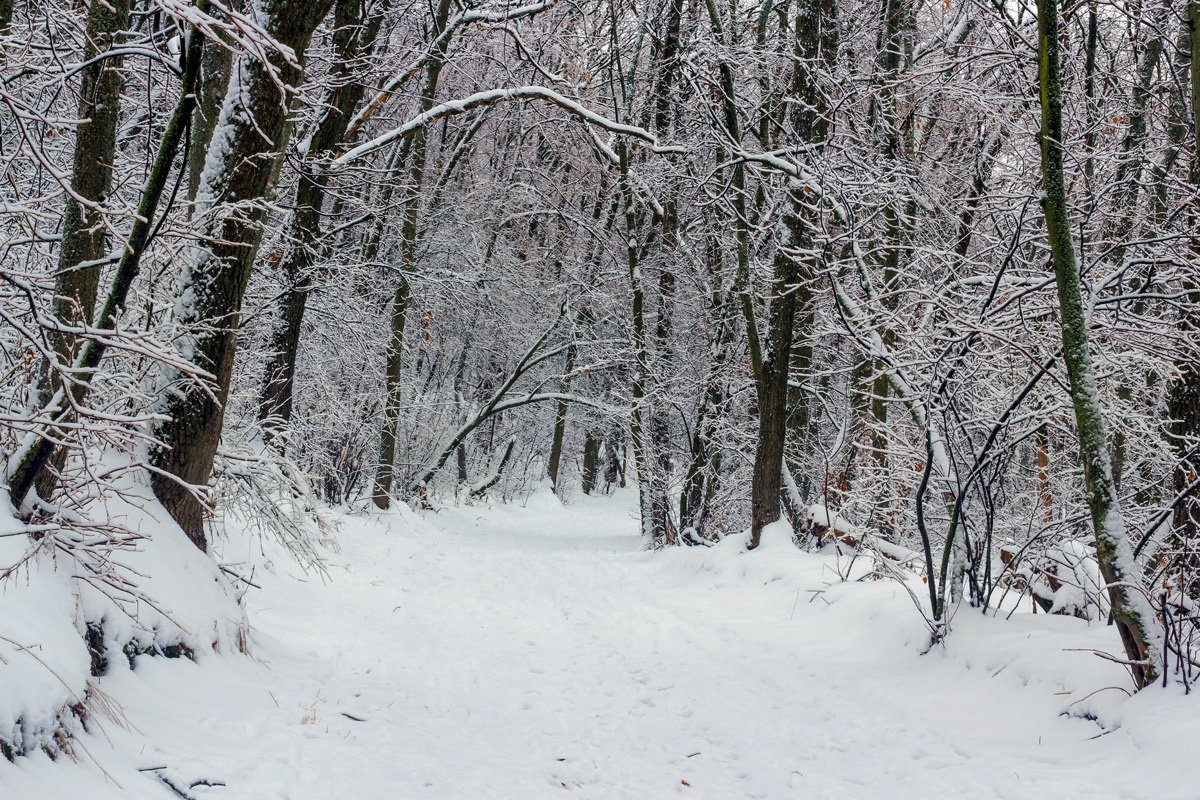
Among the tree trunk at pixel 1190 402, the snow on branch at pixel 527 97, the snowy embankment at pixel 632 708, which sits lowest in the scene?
the snowy embankment at pixel 632 708

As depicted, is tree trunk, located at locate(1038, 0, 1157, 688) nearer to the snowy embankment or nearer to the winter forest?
the winter forest

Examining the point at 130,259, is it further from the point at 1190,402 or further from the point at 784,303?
the point at 784,303

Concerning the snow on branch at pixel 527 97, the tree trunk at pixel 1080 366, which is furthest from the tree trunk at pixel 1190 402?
the snow on branch at pixel 527 97

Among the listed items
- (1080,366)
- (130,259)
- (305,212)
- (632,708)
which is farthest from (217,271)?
(305,212)

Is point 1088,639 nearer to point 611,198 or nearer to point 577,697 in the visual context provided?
point 577,697

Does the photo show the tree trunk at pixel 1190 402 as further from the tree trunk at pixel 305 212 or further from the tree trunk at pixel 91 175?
the tree trunk at pixel 305 212

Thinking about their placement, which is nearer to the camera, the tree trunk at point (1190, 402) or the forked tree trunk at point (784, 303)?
the tree trunk at point (1190, 402)

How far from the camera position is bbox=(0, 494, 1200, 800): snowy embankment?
126 inches

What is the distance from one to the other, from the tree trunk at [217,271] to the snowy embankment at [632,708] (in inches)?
42.7

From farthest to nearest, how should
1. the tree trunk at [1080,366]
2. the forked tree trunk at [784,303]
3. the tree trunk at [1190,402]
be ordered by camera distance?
the forked tree trunk at [784,303] → the tree trunk at [1190,402] → the tree trunk at [1080,366]

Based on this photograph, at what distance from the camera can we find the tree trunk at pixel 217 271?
451cm

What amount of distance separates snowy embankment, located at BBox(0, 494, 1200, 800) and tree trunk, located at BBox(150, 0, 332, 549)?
1.08 m

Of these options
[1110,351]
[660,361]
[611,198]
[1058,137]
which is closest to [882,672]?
[1110,351]

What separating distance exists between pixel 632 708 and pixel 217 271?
3.56 meters
